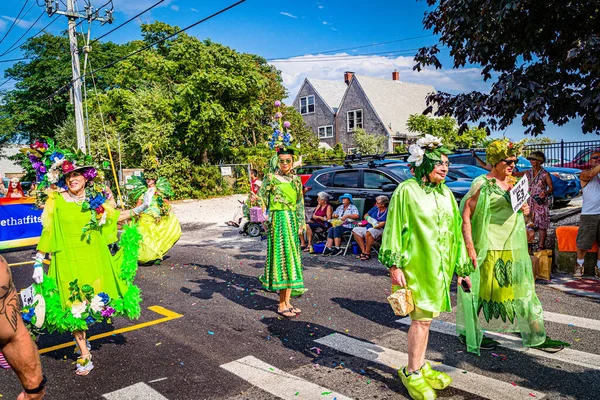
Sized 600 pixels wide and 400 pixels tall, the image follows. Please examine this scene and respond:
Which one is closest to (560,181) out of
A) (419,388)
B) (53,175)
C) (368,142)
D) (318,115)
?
(419,388)

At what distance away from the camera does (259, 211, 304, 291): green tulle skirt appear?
6000 mm

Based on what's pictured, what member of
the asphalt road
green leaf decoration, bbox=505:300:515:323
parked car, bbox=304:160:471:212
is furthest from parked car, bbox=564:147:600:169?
green leaf decoration, bbox=505:300:515:323

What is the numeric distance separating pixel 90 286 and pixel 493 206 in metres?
4.02

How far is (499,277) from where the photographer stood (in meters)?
4.54

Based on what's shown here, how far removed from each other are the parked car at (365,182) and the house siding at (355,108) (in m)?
26.3

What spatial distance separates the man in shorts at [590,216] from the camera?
7328mm

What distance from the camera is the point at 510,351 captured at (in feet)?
15.1

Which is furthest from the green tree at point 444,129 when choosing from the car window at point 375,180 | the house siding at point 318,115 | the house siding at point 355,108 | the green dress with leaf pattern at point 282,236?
the green dress with leaf pattern at point 282,236

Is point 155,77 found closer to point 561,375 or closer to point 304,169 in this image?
point 304,169

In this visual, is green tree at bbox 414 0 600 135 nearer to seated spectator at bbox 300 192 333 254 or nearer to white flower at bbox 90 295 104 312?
seated spectator at bbox 300 192 333 254

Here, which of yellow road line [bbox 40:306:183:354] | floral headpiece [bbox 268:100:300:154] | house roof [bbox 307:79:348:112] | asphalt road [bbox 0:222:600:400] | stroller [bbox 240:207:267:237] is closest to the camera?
asphalt road [bbox 0:222:600:400]

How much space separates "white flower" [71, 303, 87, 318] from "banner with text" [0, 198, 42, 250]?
29.1ft

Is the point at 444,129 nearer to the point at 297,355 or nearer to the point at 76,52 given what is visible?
the point at 76,52

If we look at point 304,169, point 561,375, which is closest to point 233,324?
point 561,375
